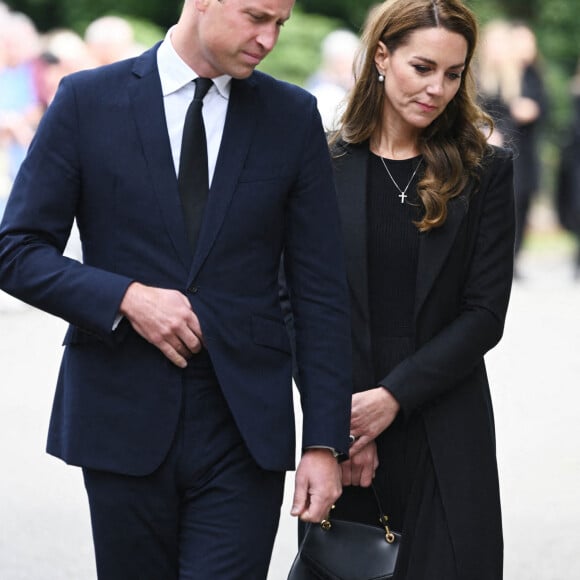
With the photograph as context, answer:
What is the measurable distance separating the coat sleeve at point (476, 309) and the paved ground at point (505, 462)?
2.36 meters

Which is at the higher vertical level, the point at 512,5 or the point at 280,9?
the point at 512,5

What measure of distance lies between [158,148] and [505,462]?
496 centimetres

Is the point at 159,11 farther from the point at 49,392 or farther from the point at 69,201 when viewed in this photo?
the point at 69,201

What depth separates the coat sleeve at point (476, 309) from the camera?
167 inches

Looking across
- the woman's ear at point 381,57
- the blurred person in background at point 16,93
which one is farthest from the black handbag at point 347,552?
the blurred person in background at point 16,93

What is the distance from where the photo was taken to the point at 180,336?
3.55 metres

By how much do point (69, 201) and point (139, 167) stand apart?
17cm

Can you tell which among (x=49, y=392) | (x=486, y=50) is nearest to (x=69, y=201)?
(x=49, y=392)

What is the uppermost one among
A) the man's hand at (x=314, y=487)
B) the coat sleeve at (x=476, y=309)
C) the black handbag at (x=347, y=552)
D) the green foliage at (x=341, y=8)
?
the green foliage at (x=341, y=8)

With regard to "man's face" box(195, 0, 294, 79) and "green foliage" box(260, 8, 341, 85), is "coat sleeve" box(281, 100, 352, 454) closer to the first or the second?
"man's face" box(195, 0, 294, 79)

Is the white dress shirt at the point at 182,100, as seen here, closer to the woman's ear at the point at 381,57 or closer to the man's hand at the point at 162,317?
the man's hand at the point at 162,317

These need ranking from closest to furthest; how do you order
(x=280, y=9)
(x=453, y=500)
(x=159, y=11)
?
(x=280, y=9)
(x=453, y=500)
(x=159, y=11)

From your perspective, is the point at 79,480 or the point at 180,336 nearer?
the point at 180,336

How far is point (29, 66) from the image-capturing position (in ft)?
47.0
